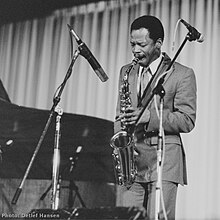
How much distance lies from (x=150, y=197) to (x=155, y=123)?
362 mm

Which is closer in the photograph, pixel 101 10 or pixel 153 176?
pixel 153 176

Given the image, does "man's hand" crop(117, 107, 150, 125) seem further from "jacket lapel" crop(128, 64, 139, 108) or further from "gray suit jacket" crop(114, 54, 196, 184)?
"jacket lapel" crop(128, 64, 139, 108)

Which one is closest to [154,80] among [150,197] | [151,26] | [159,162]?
[151,26]

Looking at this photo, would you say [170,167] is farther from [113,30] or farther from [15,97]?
[15,97]

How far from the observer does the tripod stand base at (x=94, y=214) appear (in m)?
2.17

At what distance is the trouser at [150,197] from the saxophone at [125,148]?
0.08m

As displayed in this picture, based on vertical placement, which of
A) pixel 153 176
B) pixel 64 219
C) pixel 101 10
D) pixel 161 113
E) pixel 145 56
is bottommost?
pixel 64 219

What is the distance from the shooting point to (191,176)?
4.28m

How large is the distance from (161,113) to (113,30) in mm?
2581

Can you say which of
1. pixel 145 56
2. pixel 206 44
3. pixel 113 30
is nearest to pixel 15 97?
pixel 113 30

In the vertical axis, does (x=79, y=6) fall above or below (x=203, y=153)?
above

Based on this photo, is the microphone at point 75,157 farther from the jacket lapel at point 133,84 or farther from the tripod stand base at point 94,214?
the tripod stand base at point 94,214

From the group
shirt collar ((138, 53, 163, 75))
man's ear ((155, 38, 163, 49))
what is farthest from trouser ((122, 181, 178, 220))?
man's ear ((155, 38, 163, 49))

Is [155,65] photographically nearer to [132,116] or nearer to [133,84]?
[133,84]
